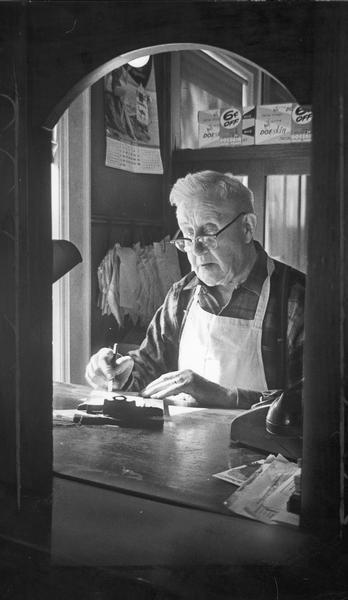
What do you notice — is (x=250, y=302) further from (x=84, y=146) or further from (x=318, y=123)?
(x=318, y=123)

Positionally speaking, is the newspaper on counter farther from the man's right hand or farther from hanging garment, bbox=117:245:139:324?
hanging garment, bbox=117:245:139:324

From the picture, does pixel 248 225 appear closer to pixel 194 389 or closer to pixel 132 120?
pixel 194 389

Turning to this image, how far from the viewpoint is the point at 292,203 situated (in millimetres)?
2797

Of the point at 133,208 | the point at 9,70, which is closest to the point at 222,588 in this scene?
the point at 9,70

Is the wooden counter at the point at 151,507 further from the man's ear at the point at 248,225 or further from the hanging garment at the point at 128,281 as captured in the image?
the hanging garment at the point at 128,281

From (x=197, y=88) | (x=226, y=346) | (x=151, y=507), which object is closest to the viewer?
(x=151, y=507)

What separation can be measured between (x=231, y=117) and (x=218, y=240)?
0.77 meters

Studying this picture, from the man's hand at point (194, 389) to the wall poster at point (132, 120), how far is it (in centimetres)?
100

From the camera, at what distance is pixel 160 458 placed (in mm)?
1044

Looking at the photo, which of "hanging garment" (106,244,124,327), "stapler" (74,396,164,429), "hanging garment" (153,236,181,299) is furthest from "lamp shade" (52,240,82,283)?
"hanging garment" (153,236,181,299)

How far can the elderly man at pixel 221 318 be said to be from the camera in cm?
194

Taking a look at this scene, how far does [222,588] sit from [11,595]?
10.5 inches

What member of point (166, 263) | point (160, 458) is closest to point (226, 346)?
point (166, 263)

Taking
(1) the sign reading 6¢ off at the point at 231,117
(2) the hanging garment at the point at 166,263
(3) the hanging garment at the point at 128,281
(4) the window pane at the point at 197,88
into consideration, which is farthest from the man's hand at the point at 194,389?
(4) the window pane at the point at 197,88
